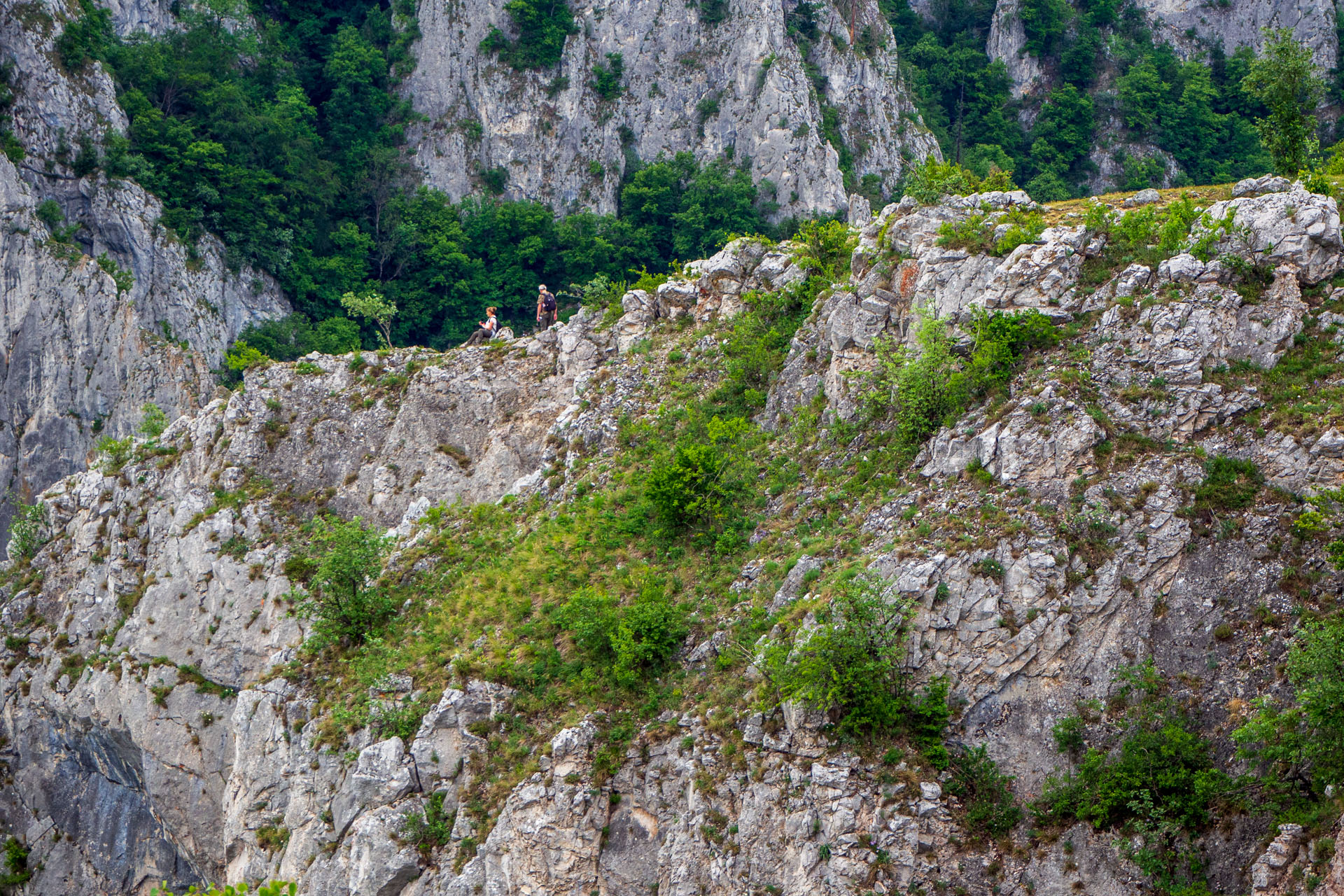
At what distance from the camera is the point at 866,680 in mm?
17047

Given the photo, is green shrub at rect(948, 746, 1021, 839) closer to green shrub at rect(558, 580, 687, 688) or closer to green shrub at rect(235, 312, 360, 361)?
green shrub at rect(558, 580, 687, 688)

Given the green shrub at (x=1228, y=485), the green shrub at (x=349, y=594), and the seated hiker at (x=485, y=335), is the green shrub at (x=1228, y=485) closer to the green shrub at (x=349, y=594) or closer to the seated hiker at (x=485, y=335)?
the green shrub at (x=349, y=594)

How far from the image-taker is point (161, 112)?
5597 centimetres

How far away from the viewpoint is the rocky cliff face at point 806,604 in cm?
1678

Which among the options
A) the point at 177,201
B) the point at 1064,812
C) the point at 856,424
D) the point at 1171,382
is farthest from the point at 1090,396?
the point at 177,201

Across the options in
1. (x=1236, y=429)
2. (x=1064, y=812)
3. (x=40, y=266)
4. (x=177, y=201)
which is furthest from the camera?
(x=177, y=201)

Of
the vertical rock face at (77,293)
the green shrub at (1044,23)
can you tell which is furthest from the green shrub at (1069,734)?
the green shrub at (1044,23)

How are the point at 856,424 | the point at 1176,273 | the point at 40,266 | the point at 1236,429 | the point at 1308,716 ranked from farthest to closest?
the point at 40,266 → the point at 856,424 → the point at 1176,273 → the point at 1236,429 → the point at 1308,716

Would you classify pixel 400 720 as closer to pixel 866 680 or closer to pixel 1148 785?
pixel 866 680

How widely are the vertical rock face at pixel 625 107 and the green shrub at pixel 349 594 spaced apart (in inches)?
1802

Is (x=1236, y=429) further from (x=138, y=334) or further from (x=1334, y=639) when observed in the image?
(x=138, y=334)

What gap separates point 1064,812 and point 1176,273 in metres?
10.3

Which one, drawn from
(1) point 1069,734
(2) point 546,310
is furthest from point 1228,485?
(2) point 546,310

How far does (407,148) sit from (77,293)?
77.3ft
